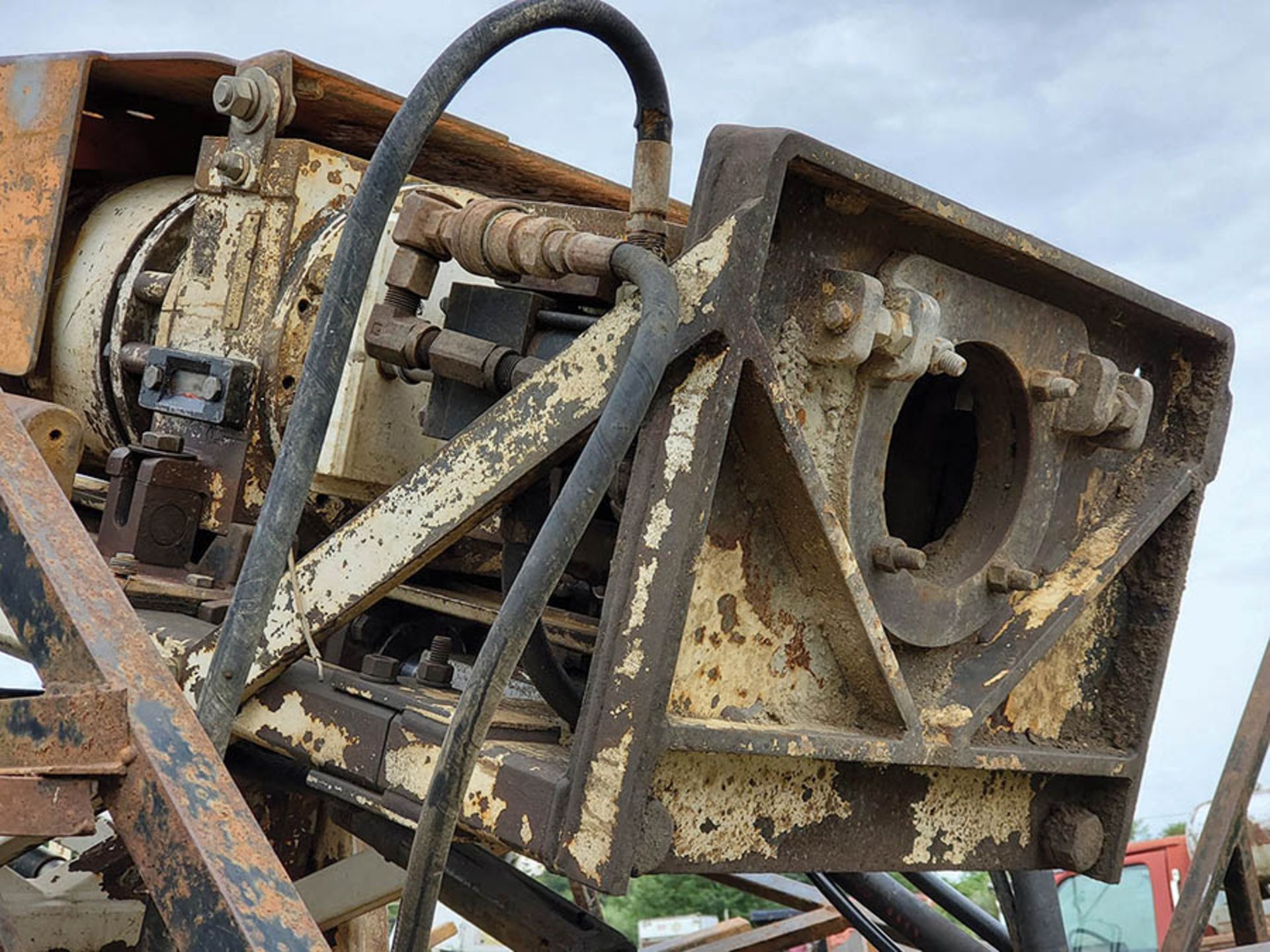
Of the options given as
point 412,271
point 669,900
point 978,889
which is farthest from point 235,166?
point 978,889

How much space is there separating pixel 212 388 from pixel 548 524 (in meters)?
1.14

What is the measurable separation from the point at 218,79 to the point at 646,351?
4.45 feet

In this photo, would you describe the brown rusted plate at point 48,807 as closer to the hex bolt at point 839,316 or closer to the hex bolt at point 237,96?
the hex bolt at point 839,316

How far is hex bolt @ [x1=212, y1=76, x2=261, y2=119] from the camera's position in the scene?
264 cm

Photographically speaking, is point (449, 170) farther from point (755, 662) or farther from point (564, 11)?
point (755, 662)

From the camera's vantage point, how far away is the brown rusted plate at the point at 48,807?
1466 millimetres

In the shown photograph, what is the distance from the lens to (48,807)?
1.47 metres

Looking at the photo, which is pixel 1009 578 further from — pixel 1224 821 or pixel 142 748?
pixel 142 748

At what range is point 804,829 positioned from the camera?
2.04 metres

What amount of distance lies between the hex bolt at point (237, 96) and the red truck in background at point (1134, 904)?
13.0 ft

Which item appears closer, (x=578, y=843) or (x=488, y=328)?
(x=578, y=843)

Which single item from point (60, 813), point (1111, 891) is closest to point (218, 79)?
point (60, 813)

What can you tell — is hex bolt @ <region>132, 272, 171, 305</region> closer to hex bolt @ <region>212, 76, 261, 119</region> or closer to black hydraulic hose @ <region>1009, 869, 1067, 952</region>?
hex bolt @ <region>212, 76, 261, 119</region>

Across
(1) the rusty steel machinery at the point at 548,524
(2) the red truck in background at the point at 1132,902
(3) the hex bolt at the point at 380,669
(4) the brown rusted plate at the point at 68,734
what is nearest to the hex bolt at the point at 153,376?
(1) the rusty steel machinery at the point at 548,524
